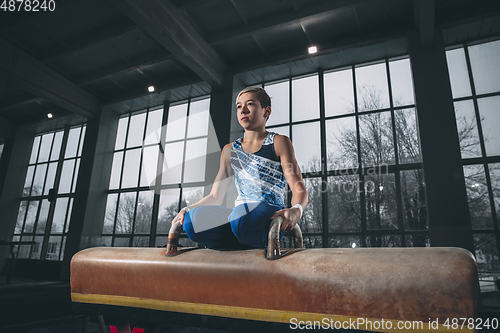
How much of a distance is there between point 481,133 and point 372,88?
235cm

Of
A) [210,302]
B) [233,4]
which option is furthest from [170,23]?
[210,302]

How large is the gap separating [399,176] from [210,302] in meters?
5.97

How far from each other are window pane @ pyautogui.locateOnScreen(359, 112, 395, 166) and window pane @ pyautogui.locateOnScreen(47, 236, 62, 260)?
972 centimetres

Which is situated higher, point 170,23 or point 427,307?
point 170,23

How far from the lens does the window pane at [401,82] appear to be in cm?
630

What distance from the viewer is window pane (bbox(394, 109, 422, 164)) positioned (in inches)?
237

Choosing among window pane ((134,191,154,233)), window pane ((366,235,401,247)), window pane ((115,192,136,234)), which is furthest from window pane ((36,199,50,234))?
window pane ((366,235,401,247))

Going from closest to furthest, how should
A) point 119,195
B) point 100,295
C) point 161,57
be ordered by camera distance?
point 100,295
point 161,57
point 119,195

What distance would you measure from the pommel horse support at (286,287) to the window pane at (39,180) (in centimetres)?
1167

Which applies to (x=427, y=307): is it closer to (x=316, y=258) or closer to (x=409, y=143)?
(x=316, y=258)

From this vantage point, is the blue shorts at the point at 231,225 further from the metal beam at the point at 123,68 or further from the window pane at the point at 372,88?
the metal beam at the point at 123,68

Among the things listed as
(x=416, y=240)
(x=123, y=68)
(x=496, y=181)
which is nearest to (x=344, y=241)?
(x=416, y=240)

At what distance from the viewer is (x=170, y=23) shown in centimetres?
565

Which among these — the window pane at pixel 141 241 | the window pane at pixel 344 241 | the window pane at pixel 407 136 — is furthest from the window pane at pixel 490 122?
the window pane at pixel 141 241
